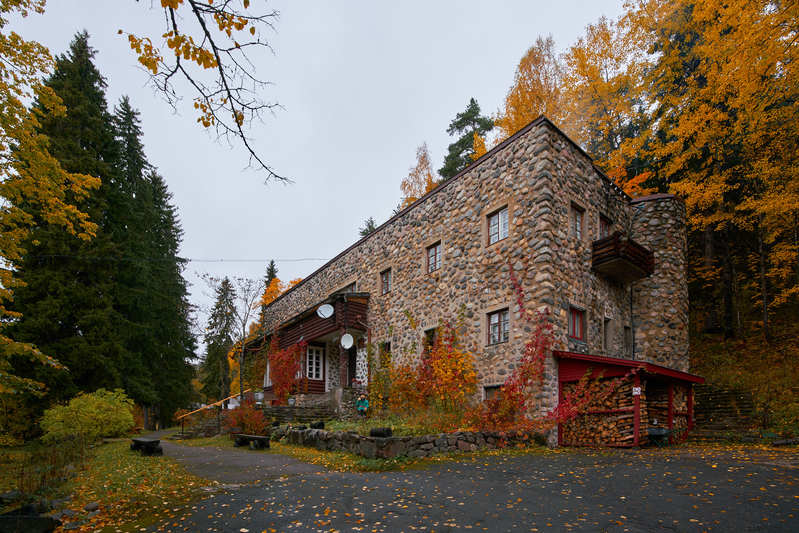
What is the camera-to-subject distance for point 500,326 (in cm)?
1186

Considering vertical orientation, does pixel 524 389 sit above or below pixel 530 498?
above

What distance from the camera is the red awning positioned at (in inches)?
378

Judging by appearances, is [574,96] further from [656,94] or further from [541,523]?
[541,523]

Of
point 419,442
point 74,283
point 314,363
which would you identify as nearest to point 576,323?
point 419,442

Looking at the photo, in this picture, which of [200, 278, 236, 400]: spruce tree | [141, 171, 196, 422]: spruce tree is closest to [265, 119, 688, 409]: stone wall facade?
[200, 278, 236, 400]: spruce tree

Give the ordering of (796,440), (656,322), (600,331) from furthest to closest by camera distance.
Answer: (656,322) < (600,331) < (796,440)

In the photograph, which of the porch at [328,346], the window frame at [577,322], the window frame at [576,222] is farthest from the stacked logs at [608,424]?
the porch at [328,346]

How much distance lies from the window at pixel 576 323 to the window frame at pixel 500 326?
1641 mm

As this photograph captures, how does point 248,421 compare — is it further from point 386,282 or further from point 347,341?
point 386,282

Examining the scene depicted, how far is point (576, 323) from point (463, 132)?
2093 centimetres

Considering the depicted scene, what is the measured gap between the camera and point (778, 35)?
27.5ft

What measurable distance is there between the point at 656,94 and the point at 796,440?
556 inches

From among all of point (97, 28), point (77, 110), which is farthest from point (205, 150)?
point (77, 110)

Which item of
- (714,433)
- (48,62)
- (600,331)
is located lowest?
(714,433)
